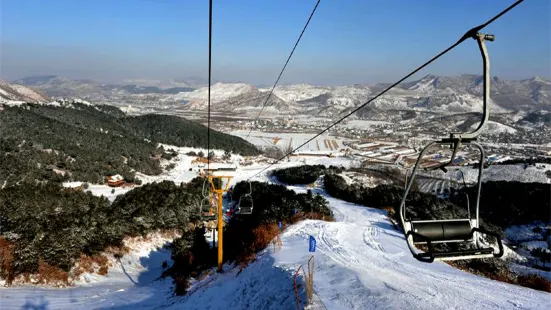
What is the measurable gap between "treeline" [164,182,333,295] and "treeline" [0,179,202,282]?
3495 mm

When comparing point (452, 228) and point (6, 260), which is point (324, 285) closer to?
point (452, 228)

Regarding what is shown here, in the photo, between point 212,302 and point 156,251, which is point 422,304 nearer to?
point 212,302

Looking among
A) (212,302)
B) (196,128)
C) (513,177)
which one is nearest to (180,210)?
(212,302)

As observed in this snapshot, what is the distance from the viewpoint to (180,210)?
23609mm

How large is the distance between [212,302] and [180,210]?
12.5m

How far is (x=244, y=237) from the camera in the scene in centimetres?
1831

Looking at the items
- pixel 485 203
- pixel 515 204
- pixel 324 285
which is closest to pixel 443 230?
pixel 324 285

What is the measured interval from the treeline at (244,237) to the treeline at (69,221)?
138 inches

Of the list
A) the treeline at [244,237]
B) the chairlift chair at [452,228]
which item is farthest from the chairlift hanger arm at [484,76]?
the treeline at [244,237]

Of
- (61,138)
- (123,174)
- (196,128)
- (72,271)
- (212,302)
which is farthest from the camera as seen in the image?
(196,128)

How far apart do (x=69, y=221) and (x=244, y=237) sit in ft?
29.8

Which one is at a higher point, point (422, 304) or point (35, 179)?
point (422, 304)

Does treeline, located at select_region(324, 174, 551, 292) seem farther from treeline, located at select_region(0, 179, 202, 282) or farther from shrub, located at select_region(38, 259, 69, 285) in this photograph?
shrub, located at select_region(38, 259, 69, 285)

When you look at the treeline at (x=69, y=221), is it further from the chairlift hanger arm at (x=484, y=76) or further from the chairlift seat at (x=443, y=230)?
the chairlift hanger arm at (x=484, y=76)
